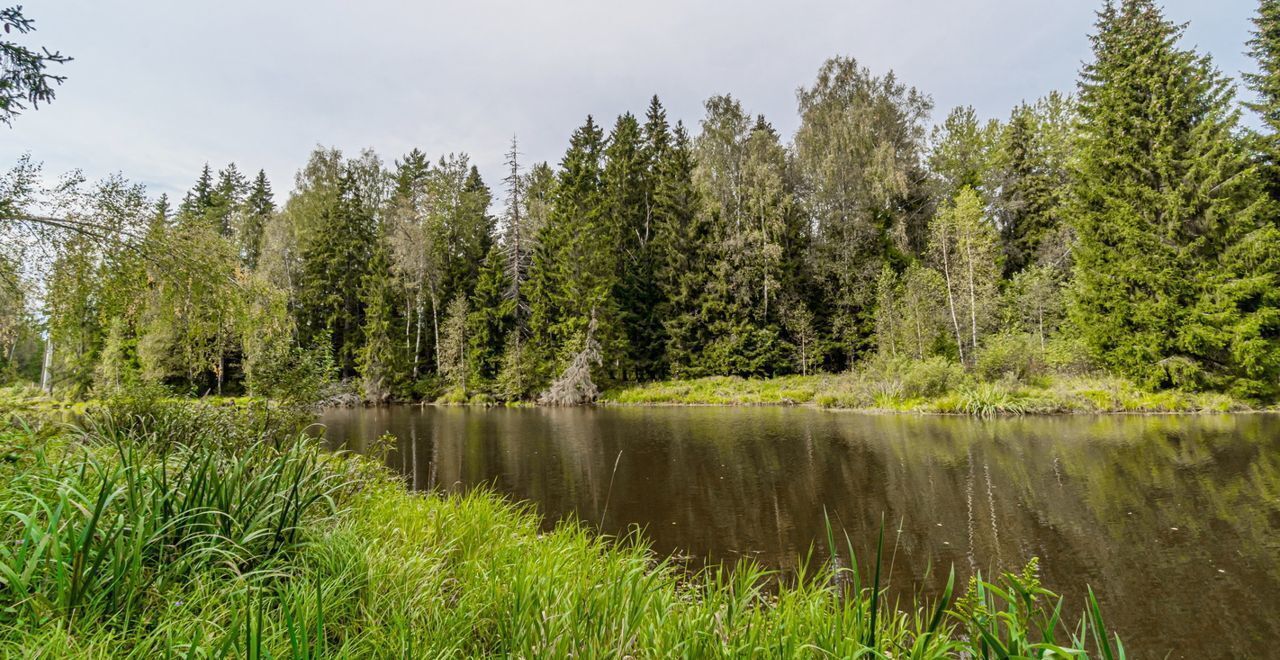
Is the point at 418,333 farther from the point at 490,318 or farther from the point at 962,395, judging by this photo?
the point at 962,395

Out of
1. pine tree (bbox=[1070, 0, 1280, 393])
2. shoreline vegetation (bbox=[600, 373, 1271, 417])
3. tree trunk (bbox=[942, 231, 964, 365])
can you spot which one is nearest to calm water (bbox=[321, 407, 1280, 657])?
shoreline vegetation (bbox=[600, 373, 1271, 417])

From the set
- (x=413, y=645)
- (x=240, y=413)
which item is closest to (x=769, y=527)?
(x=413, y=645)

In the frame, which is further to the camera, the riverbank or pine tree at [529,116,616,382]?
pine tree at [529,116,616,382]

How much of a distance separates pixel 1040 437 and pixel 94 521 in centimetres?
1453

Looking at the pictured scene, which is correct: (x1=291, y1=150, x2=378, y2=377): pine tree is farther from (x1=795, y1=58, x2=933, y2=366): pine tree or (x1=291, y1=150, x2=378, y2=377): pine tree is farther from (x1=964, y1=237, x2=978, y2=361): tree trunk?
(x1=964, y1=237, x2=978, y2=361): tree trunk

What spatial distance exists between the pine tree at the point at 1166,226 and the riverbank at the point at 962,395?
0.81 meters

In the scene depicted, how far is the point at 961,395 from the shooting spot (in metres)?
16.9

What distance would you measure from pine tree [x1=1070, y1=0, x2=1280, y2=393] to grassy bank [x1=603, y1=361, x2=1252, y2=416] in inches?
32.5

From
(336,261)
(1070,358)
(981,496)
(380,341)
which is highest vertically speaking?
(336,261)

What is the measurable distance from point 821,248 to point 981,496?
944 inches

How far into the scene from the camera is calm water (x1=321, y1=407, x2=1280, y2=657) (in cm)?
440

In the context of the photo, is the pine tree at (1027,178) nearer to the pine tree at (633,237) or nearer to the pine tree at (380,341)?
the pine tree at (633,237)

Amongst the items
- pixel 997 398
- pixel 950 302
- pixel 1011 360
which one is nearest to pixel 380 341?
pixel 950 302

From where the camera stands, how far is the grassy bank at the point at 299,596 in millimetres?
1829
